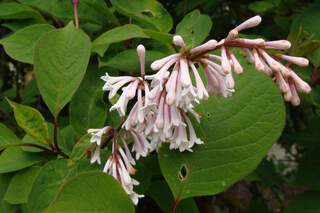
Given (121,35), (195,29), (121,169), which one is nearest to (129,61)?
(121,35)

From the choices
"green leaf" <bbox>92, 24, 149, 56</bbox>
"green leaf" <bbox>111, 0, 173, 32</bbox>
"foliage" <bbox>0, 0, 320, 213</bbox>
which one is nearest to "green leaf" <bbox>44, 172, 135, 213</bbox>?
"foliage" <bbox>0, 0, 320, 213</bbox>

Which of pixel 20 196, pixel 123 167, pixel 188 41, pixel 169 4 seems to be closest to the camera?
pixel 123 167

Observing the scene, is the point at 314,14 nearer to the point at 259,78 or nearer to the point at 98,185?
the point at 259,78

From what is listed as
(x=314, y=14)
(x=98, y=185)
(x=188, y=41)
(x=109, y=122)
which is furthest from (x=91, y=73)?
(x=314, y=14)

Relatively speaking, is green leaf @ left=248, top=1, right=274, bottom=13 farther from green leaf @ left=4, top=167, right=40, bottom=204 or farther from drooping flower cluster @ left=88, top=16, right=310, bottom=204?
green leaf @ left=4, top=167, right=40, bottom=204

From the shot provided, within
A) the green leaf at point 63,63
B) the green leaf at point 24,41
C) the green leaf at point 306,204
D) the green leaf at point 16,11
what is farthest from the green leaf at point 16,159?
the green leaf at point 306,204

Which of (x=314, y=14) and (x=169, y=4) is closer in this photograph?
(x=314, y=14)

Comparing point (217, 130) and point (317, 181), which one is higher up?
point (217, 130)

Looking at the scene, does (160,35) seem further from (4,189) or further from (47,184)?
(4,189)
